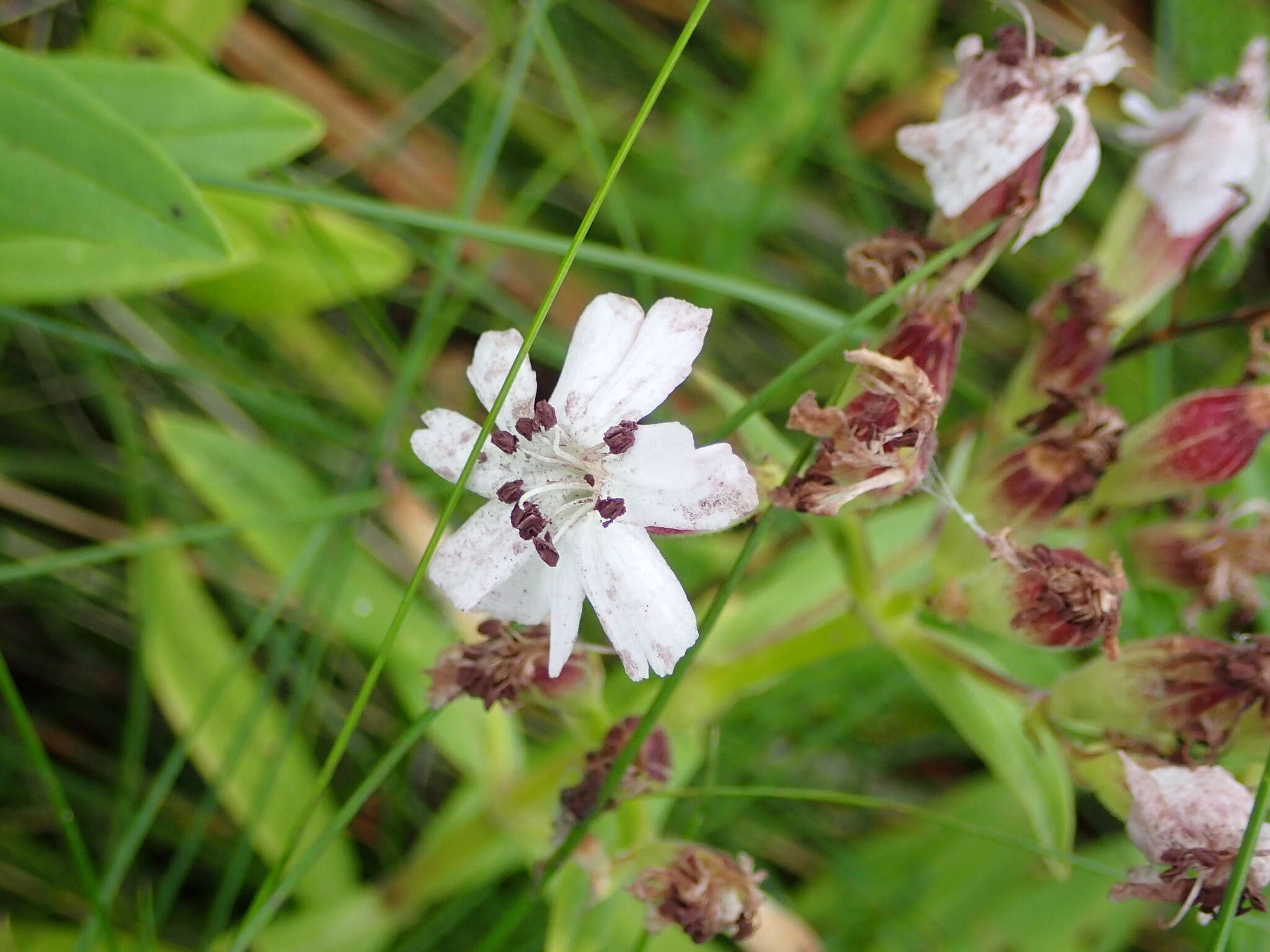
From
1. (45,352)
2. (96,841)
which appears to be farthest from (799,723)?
(45,352)

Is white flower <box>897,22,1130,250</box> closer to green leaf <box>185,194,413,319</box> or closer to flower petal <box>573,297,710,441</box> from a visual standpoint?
flower petal <box>573,297,710,441</box>

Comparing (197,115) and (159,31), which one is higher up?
(159,31)

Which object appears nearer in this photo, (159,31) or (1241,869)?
(1241,869)

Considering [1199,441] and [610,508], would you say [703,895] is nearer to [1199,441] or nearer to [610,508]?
[610,508]

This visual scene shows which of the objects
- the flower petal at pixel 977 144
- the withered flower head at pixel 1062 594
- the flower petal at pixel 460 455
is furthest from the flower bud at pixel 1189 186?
the flower petal at pixel 460 455

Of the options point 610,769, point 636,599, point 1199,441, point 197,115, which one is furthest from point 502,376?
point 1199,441
